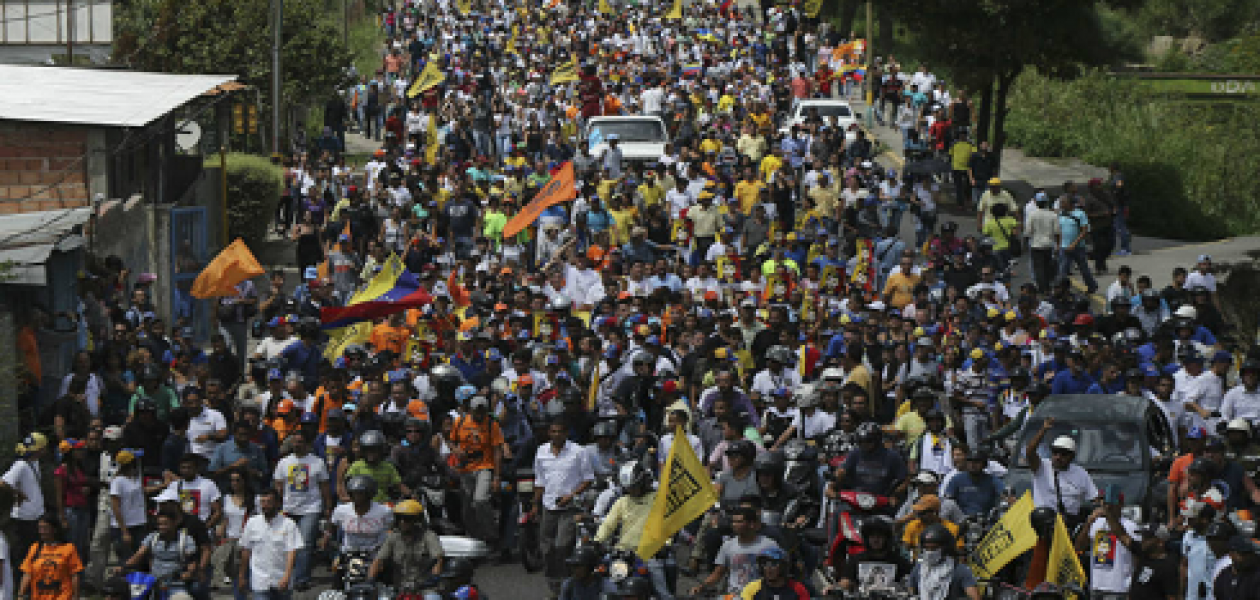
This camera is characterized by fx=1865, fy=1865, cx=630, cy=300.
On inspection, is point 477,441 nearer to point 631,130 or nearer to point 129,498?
point 129,498

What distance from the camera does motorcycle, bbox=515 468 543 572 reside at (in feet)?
49.9

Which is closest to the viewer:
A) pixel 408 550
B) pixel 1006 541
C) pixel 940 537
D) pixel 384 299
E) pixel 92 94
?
pixel 940 537

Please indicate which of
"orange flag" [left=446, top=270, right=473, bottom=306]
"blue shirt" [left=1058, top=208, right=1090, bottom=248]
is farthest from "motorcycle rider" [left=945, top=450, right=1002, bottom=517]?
"blue shirt" [left=1058, top=208, right=1090, bottom=248]

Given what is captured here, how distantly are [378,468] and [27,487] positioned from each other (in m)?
2.61

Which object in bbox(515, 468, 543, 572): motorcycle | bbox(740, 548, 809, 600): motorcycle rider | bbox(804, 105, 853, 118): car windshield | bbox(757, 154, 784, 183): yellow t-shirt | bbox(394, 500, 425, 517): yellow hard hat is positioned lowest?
bbox(515, 468, 543, 572): motorcycle

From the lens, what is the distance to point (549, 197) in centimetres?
2320

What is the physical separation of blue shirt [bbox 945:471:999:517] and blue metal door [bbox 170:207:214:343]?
1193 centimetres

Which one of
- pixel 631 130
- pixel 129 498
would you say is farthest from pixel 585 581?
pixel 631 130

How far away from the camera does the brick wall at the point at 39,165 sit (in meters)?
22.0

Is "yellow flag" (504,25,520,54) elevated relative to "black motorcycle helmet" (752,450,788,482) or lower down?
elevated

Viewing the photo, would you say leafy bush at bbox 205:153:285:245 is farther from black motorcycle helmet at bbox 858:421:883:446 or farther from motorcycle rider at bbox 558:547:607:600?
motorcycle rider at bbox 558:547:607:600

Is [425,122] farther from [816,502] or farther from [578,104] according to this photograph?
[816,502]

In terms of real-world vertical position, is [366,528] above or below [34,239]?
below

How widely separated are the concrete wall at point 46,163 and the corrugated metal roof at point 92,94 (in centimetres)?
27
